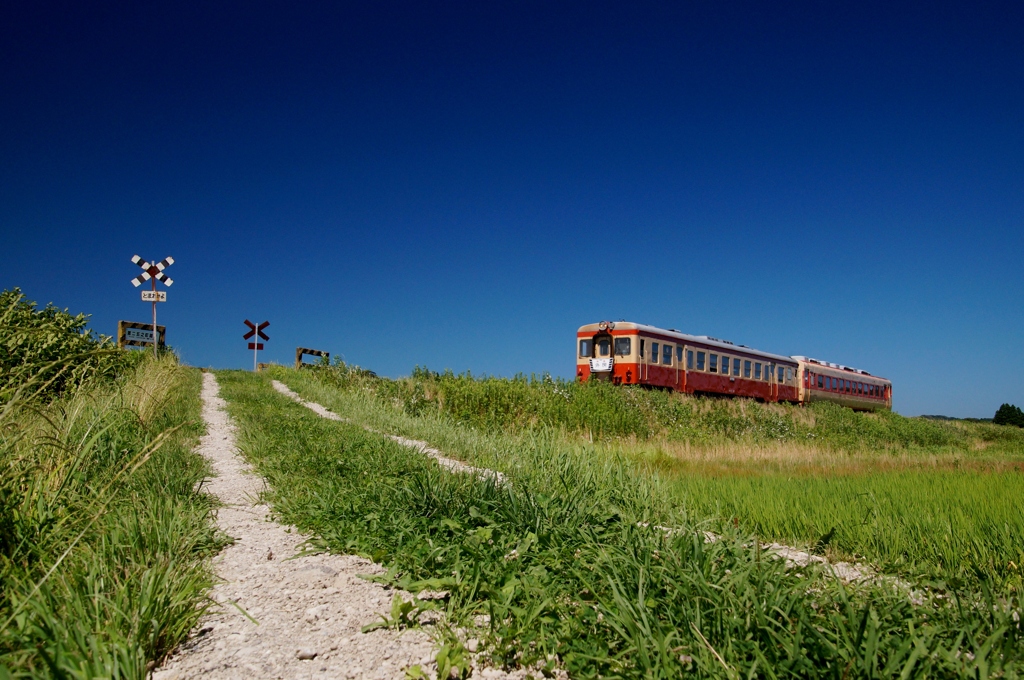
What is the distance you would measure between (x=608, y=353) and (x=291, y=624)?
67.4ft

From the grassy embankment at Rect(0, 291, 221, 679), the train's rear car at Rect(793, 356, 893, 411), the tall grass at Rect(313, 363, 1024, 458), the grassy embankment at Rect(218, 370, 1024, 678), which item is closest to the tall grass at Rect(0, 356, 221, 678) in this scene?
the grassy embankment at Rect(0, 291, 221, 679)

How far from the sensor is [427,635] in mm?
2592

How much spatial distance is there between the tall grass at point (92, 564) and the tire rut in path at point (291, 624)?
5.5 inches

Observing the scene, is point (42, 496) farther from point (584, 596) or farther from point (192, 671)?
point (584, 596)

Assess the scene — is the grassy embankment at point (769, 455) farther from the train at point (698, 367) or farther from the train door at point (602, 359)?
the train door at point (602, 359)

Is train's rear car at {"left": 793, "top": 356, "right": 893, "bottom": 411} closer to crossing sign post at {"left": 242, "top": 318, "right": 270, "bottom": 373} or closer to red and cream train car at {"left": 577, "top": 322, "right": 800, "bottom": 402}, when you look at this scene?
red and cream train car at {"left": 577, "top": 322, "right": 800, "bottom": 402}

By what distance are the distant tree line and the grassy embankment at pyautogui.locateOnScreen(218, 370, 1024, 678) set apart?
43.1 m

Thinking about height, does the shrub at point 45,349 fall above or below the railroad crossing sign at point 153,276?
below

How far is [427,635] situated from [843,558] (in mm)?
3422

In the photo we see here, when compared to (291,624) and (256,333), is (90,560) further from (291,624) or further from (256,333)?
(256,333)

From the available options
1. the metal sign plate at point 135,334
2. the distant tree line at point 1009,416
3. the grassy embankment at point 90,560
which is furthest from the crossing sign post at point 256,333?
the distant tree line at point 1009,416

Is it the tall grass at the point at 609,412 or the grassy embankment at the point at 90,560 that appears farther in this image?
the tall grass at the point at 609,412

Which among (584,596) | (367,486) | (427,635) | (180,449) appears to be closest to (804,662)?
(584,596)

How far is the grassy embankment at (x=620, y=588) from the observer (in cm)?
215
